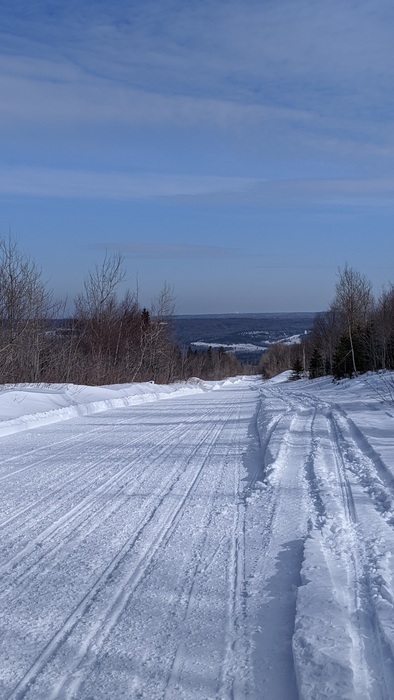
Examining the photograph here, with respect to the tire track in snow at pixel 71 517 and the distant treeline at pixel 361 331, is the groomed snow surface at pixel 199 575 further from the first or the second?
the distant treeline at pixel 361 331

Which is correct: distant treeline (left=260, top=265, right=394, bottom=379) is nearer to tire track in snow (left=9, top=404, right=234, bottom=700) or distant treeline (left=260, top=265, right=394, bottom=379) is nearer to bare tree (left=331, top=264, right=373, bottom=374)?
bare tree (left=331, top=264, right=373, bottom=374)

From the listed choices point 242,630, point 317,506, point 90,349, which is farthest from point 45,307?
point 242,630

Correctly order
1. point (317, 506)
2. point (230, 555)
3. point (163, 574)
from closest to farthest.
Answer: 1. point (163, 574)
2. point (230, 555)
3. point (317, 506)

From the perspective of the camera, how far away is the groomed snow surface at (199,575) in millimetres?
3307

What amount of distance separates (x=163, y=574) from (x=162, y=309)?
46808 millimetres

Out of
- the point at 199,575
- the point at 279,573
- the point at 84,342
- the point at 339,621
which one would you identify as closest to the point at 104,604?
the point at 199,575

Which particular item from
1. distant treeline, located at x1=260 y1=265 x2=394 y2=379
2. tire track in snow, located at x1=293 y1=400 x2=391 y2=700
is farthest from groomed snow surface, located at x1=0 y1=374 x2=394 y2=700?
distant treeline, located at x1=260 y1=265 x2=394 y2=379

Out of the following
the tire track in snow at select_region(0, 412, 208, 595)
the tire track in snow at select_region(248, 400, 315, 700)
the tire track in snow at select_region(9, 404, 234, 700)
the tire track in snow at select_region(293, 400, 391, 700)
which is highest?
the tire track in snow at select_region(293, 400, 391, 700)

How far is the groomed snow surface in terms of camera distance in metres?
3.31

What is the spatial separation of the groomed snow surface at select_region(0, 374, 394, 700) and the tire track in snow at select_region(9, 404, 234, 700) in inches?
0.6

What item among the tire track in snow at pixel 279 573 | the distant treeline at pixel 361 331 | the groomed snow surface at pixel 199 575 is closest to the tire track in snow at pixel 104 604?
the groomed snow surface at pixel 199 575

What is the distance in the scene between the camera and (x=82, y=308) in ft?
145

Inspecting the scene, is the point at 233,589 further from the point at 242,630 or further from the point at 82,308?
the point at 82,308

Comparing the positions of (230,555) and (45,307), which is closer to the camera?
Answer: (230,555)
